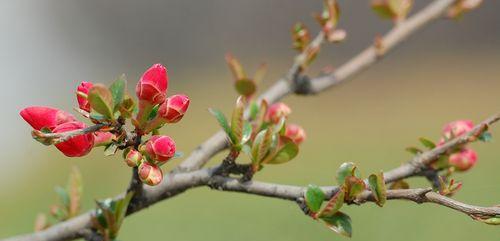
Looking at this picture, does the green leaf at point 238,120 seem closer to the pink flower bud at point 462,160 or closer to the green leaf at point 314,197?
the green leaf at point 314,197

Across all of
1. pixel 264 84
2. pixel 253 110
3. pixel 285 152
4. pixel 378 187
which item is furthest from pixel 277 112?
pixel 264 84

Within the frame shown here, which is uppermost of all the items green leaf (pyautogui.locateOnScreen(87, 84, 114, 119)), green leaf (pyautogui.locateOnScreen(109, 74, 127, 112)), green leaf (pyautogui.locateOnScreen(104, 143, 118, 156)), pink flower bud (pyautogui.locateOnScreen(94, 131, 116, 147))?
green leaf (pyautogui.locateOnScreen(109, 74, 127, 112))

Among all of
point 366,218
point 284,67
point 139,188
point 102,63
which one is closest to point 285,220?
point 366,218

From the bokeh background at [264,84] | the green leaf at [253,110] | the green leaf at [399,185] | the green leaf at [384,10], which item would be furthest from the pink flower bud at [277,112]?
the bokeh background at [264,84]

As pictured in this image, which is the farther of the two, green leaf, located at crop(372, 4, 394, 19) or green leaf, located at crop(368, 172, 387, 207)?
green leaf, located at crop(372, 4, 394, 19)

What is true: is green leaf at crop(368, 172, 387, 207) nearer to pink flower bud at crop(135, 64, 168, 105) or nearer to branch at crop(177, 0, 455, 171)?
pink flower bud at crop(135, 64, 168, 105)

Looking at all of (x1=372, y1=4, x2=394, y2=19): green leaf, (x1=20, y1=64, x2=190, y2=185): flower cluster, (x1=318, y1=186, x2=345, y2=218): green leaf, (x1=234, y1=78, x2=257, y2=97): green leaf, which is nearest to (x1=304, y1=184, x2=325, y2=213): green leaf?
(x1=318, y1=186, x2=345, y2=218): green leaf
